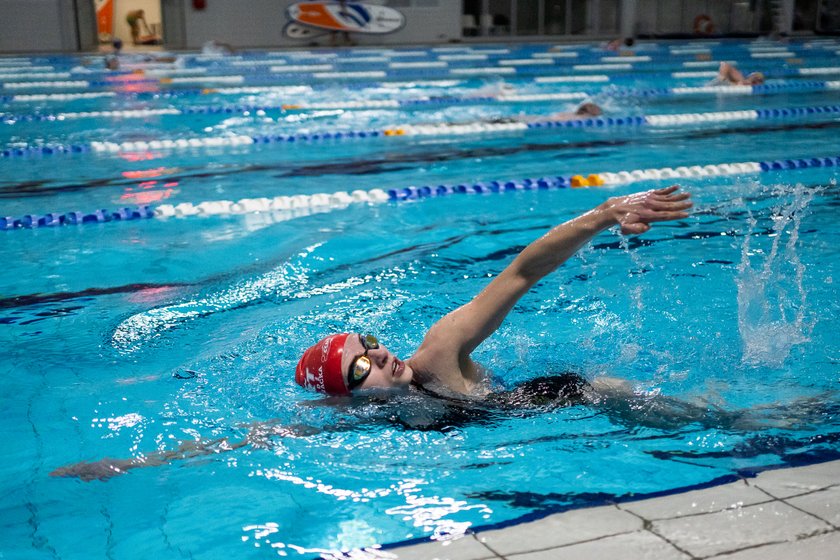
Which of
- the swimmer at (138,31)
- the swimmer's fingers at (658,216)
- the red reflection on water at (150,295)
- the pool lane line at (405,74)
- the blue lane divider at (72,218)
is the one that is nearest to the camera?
the swimmer's fingers at (658,216)

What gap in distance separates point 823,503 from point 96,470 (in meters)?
2.02

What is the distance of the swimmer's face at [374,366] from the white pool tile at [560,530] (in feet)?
2.42

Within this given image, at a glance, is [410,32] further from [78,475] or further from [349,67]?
[78,475]

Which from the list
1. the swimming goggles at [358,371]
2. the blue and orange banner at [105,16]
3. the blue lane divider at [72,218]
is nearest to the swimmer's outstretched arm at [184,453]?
the swimming goggles at [358,371]

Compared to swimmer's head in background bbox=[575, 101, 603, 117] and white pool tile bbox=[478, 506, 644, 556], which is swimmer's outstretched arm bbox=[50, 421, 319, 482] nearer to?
white pool tile bbox=[478, 506, 644, 556]

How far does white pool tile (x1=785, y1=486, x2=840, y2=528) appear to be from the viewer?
7.41 feet

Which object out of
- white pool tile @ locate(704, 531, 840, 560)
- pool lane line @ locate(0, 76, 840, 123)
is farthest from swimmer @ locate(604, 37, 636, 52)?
white pool tile @ locate(704, 531, 840, 560)

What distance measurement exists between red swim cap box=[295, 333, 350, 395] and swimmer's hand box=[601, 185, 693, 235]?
0.95 m

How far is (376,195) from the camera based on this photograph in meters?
6.67

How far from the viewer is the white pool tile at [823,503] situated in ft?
7.41

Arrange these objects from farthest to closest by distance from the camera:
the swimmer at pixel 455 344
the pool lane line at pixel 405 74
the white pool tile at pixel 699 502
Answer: the pool lane line at pixel 405 74 → the swimmer at pixel 455 344 → the white pool tile at pixel 699 502

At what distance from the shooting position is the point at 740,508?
2359 millimetres

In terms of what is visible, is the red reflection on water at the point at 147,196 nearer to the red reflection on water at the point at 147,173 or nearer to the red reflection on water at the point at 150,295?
the red reflection on water at the point at 147,173

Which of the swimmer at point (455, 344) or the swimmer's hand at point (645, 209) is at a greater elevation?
the swimmer's hand at point (645, 209)
